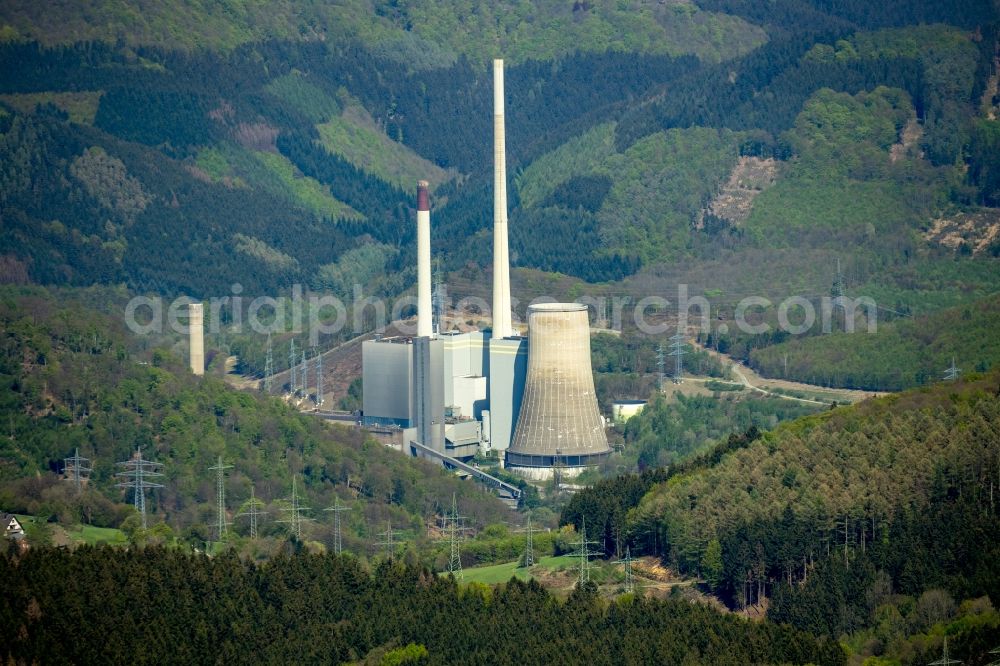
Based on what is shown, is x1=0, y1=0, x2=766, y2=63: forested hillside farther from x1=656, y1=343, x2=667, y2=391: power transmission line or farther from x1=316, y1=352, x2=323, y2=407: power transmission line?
x1=656, y1=343, x2=667, y2=391: power transmission line

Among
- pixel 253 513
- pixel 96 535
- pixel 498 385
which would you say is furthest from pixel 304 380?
pixel 96 535

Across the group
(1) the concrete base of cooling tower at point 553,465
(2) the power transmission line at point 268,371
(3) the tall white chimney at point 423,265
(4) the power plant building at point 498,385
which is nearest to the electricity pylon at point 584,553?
(1) the concrete base of cooling tower at point 553,465

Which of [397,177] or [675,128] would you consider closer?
[675,128]

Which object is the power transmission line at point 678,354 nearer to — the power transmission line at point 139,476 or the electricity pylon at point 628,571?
the power transmission line at point 139,476

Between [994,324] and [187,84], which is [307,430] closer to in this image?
[994,324]

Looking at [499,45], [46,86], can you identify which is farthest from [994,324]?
[499,45]

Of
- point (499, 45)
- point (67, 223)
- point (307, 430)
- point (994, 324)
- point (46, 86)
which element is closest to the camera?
point (307, 430)
